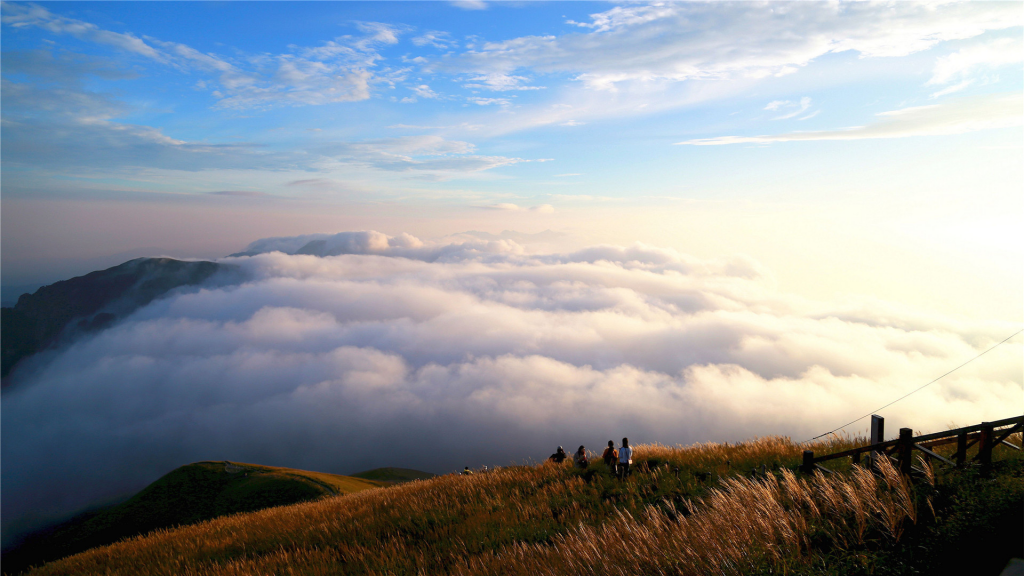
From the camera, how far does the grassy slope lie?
58344mm

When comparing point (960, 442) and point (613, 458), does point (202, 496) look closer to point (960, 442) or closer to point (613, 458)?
point (613, 458)

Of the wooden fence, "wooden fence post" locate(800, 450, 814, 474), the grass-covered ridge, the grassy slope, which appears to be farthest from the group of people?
the grassy slope

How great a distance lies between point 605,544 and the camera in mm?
5797

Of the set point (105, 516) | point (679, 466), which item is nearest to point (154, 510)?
point (105, 516)

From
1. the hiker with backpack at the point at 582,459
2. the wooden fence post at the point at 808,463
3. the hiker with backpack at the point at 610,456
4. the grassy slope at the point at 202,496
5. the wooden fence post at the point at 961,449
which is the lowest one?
the grassy slope at the point at 202,496

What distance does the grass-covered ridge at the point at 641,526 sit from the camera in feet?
16.4

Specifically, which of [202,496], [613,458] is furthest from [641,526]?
[202,496]

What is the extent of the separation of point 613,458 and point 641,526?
246 inches

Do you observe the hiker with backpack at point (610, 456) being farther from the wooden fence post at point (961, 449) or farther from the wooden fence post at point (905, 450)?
the wooden fence post at point (961, 449)

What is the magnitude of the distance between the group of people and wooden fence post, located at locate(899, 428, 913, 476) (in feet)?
16.0

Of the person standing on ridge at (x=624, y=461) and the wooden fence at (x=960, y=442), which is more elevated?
the wooden fence at (x=960, y=442)

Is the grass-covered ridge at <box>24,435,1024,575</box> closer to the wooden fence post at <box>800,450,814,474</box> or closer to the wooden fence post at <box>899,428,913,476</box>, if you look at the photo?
the wooden fence post at <box>800,450,814,474</box>

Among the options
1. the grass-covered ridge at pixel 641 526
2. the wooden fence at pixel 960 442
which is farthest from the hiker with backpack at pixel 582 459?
the wooden fence at pixel 960 442

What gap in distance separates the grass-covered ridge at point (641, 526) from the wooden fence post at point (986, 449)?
183 millimetres
